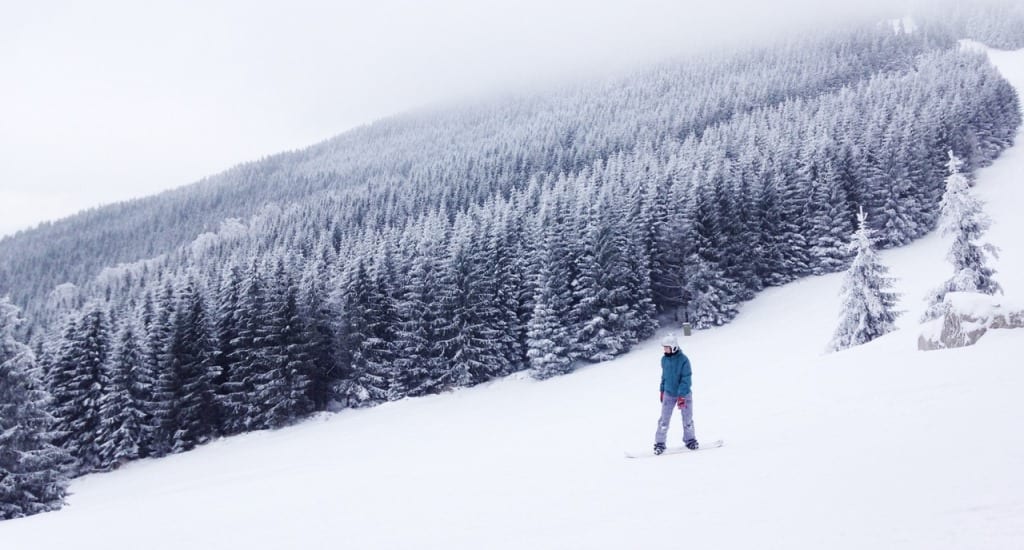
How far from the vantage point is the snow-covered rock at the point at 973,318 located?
14516 mm

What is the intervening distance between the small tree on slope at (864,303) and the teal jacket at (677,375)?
18435mm

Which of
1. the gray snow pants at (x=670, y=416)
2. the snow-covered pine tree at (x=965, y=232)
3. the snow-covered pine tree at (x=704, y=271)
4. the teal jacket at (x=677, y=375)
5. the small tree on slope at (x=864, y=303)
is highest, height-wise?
the teal jacket at (x=677, y=375)

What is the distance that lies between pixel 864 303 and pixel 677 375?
1886cm

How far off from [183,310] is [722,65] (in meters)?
144

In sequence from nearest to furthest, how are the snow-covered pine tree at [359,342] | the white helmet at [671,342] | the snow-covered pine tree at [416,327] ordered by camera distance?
the white helmet at [671,342] → the snow-covered pine tree at [359,342] → the snow-covered pine tree at [416,327]

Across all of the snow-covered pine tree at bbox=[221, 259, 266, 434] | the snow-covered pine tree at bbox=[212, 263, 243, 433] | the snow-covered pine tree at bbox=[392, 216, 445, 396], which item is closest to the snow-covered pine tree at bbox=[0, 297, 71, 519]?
the snow-covered pine tree at bbox=[221, 259, 266, 434]

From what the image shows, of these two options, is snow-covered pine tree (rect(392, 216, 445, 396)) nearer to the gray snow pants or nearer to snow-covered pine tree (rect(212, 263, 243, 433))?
snow-covered pine tree (rect(212, 263, 243, 433))

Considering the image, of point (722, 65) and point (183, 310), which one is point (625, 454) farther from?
point (722, 65)

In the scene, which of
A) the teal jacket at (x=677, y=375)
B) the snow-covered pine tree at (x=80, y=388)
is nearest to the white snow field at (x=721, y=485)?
the teal jacket at (x=677, y=375)

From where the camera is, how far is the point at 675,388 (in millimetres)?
10789

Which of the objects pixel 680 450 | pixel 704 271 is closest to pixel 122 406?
pixel 680 450

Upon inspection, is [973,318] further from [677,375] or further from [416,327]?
[416,327]

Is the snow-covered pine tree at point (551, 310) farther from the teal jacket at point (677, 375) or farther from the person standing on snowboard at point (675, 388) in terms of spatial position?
the teal jacket at point (677, 375)

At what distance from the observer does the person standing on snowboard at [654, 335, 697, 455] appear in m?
10.7
